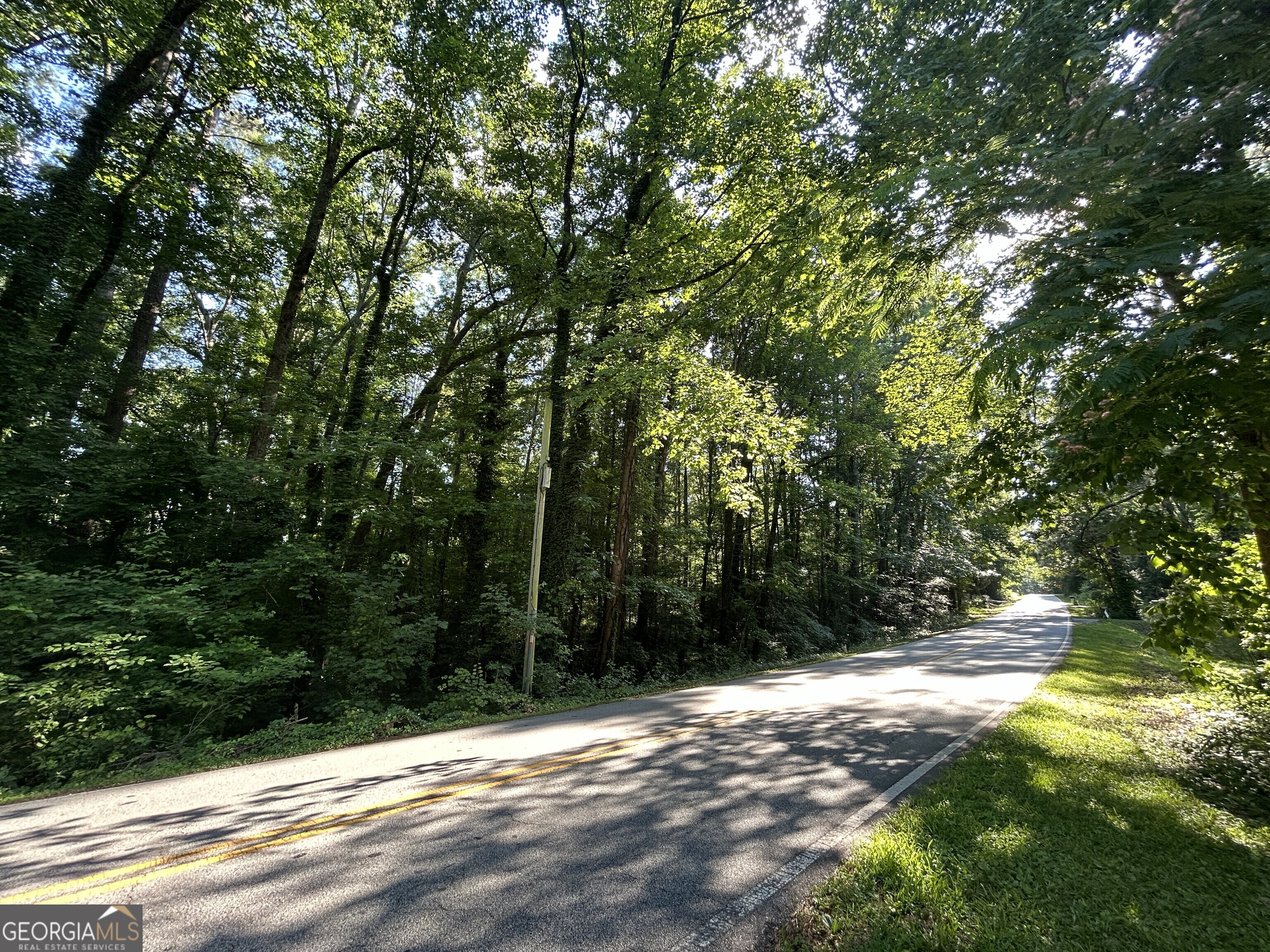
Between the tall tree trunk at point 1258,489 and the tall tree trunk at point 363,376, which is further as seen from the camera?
the tall tree trunk at point 363,376

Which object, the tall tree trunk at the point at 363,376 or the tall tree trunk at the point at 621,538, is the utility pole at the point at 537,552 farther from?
the tall tree trunk at the point at 363,376

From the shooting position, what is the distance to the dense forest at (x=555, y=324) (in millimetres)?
3316

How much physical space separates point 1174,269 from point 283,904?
6.56m

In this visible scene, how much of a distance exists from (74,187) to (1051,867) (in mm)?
15650

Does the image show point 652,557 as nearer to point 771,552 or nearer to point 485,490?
point 485,490

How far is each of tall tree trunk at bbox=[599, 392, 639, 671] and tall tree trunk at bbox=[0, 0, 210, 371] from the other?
10.9 m

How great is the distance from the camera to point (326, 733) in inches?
260

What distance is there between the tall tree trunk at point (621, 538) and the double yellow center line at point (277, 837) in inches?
264

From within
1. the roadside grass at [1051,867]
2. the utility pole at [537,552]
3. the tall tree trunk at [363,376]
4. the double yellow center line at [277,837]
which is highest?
the tall tree trunk at [363,376]

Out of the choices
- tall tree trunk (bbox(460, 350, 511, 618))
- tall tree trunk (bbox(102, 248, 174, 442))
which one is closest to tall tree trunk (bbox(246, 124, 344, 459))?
tall tree trunk (bbox(102, 248, 174, 442))

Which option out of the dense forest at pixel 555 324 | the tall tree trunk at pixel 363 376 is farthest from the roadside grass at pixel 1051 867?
the tall tree trunk at pixel 363 376

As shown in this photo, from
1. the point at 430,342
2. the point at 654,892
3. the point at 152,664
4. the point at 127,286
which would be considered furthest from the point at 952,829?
the point at 127,286

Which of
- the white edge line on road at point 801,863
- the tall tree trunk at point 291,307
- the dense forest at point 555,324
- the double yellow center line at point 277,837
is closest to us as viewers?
the white edge line on road at point 801,863

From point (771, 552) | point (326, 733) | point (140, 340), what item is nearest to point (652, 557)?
point (771, 552)
